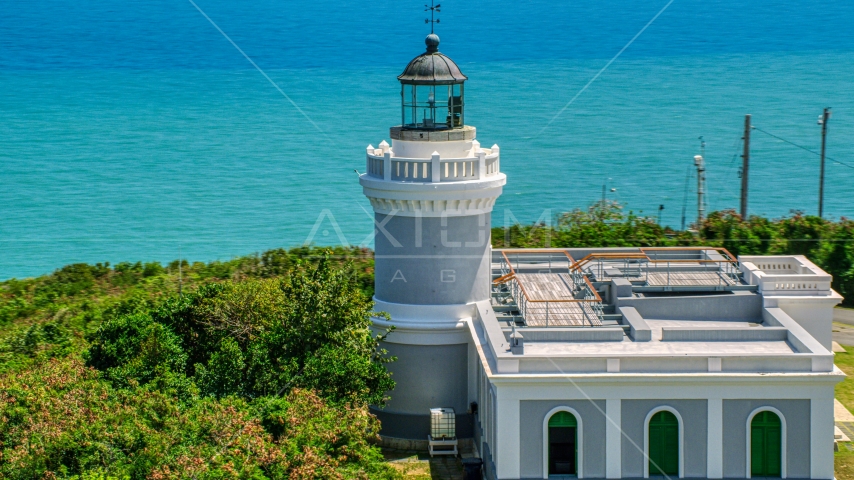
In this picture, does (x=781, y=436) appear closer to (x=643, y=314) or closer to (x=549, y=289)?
(x=643, y=314)

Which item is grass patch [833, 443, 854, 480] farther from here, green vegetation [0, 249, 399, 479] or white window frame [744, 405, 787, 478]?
green vegetation [0, 249, 399, 479]

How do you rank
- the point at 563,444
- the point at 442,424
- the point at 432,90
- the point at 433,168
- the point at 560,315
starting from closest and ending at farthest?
the point at 563,444, the point at 560,315, the point at 433,168, the point at 442,424, the point at 432,90

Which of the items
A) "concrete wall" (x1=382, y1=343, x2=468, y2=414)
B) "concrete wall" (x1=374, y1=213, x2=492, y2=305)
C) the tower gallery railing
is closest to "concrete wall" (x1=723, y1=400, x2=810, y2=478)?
"concrete wall" (x1=382, y1=343, x2=468, y2=414)

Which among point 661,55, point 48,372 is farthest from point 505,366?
point 661,55

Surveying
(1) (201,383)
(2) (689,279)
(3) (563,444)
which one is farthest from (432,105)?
(3) (563,444)

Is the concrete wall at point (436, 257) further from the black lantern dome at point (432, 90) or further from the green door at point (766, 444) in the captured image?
the green door at point (766, 444)

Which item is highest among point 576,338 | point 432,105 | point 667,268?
point 432,105

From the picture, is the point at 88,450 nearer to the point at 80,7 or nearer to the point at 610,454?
the point at 610,454
